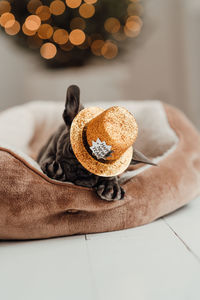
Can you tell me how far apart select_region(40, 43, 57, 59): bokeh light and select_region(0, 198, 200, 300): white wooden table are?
243 cm

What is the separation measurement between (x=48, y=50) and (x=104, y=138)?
2.53 m

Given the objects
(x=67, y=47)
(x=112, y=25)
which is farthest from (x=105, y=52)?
(x=67, y=47)

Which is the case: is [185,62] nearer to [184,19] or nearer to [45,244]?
[184,19]

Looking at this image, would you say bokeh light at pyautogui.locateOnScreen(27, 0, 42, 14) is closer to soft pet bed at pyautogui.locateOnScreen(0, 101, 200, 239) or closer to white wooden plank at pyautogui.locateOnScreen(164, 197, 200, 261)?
soft pet bed at pyautogui.locateOnScreen(0, 101, 200, 239)

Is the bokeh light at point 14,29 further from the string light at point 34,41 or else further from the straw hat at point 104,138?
the straw hat at point 104,138

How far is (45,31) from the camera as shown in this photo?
3.01 metres

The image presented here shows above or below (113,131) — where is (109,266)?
below

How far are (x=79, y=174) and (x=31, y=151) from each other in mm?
762

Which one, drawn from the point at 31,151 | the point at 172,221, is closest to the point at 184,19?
the point at 31,151

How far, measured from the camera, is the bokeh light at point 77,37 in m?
3.01

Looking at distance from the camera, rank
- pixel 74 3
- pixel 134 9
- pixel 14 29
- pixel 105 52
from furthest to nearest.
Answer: pixel 105 52
pixel 134 9
pixel 14 29
pixel 74 3

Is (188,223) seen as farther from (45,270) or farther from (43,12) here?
(43,12)

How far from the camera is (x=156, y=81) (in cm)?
408

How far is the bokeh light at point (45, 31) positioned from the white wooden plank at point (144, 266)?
2426 mm
